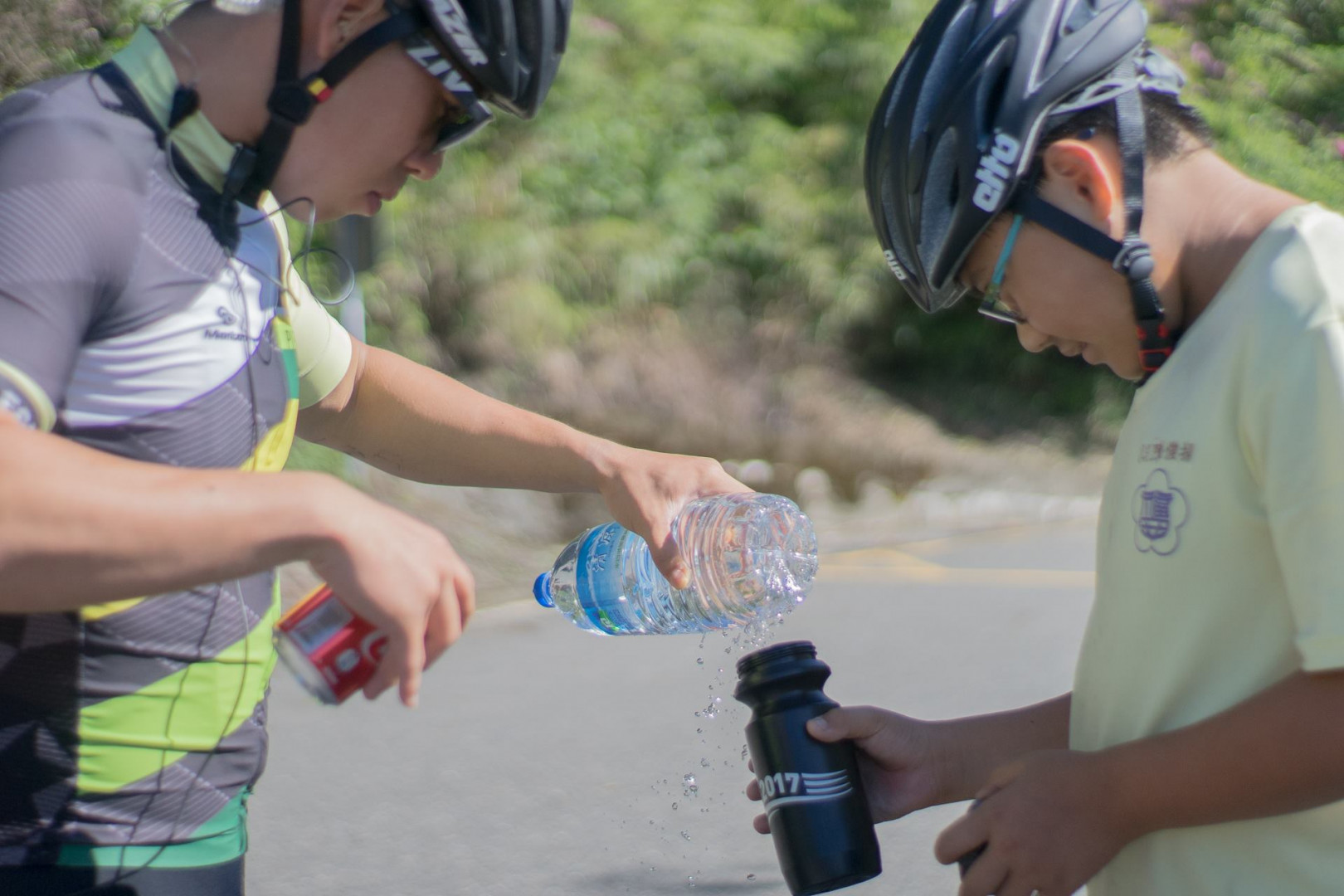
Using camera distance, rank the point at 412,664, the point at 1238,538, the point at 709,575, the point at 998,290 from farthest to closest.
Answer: the point at 709,575
the point at 998,290
the point at 1238,538
the point at 412,664

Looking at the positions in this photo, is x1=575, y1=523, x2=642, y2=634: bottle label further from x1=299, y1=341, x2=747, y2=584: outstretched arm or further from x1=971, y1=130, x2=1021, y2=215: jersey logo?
x1=971, y1=130, x2=1021, y2=215: jersey logo

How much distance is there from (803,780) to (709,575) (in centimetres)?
88

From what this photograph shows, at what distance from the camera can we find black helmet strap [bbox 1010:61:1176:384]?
1781mm

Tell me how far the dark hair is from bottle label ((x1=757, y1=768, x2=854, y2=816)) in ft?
2.91

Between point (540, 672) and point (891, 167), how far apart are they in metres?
5.02

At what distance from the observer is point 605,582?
310 cm

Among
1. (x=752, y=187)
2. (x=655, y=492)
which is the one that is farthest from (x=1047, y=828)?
(x=752, y=187)

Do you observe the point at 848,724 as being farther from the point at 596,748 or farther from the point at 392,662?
the point at 596,748

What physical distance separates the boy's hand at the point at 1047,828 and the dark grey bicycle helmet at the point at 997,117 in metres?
0.52

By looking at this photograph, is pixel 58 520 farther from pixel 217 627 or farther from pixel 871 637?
pixel 871 637

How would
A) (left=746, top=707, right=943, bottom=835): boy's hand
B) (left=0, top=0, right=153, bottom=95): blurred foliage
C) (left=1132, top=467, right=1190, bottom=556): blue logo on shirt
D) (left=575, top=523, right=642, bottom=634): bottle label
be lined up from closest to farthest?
1. (left=1132, top=467, right=1190, bottom=556): blue logo on shirt
2. (left=746, top=707, right=943, bottom=835): boy's hand
3. (left=575, top=523, right=642, bottom=634): bottle label
4. (left=0, top=0, right=153, bottom=95): blurred foliage

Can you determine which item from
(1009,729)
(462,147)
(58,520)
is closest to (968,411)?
(462,147)

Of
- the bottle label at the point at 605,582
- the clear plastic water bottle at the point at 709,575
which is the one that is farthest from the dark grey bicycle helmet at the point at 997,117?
the bottle label at the point at 605,582

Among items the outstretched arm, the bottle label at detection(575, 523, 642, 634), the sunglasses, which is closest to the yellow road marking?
the bottle label at detection(575, 523, 642, 634)
